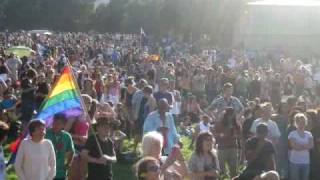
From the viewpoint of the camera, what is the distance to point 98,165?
8930 millimetres

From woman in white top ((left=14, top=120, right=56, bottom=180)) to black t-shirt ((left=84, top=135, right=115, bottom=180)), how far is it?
65cm

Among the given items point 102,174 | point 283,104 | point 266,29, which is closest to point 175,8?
point 266,29

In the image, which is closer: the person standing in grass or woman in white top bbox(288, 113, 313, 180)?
the person standing in grass

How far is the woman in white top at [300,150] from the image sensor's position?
37.2 feet

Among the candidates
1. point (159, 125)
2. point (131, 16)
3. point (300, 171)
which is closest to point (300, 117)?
point (300, 171)

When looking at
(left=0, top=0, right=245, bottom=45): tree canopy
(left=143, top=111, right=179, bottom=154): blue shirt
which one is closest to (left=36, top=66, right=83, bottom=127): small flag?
(left=143, top=111, right=179, bottom=154): blue shirt

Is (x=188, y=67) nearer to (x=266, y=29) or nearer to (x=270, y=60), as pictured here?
(x=270, y=60)

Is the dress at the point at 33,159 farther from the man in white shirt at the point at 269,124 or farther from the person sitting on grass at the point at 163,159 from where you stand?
the man in white shirt at the point at 269,124

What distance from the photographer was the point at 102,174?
9008 mm

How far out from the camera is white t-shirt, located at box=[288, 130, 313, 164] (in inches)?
448

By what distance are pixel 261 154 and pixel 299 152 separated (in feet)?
7.02

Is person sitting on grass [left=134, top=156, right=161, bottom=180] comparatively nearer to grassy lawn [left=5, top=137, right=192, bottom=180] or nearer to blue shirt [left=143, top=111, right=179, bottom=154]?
blue shirt [left=143, top=111, right=179, bottom=154]

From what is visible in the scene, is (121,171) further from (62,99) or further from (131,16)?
(131,16)

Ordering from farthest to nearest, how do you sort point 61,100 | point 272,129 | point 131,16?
point 131,16
point 272,129
point 61,100
